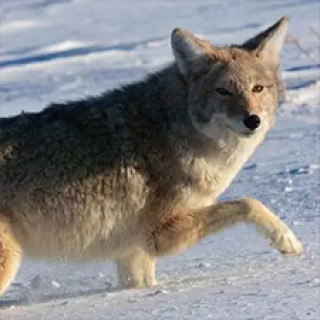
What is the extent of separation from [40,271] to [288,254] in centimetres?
147

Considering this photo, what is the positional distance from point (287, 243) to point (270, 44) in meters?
1.08

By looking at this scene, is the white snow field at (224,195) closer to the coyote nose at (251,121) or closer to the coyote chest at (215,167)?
the coyote chest at (215,167)

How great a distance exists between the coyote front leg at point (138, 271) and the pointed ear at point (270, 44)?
1224 mm

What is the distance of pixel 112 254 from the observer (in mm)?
5520

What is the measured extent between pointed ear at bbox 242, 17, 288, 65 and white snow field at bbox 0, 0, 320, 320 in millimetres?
1073

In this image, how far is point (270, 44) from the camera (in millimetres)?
5797

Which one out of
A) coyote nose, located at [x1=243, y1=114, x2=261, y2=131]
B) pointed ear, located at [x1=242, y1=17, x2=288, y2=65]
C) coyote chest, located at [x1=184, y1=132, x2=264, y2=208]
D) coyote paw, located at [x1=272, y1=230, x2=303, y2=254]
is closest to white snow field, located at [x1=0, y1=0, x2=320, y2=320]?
coyote paw, located at [x1=272, y1=230, x2=303, y2=254]

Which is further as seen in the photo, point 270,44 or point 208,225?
point 270,44

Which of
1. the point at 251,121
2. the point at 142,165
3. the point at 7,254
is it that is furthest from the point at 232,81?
the point at 7,254

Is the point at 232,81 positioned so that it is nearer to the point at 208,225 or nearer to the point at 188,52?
the point at 188,52

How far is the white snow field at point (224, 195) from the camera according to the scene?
193 inches

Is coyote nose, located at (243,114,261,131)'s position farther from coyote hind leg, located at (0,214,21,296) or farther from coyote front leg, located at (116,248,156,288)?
coyote hind leg, located at (0,214,21,296)

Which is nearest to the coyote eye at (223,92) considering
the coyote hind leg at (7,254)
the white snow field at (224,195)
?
the white snow field at (224,195)

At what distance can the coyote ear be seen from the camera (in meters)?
5.62
